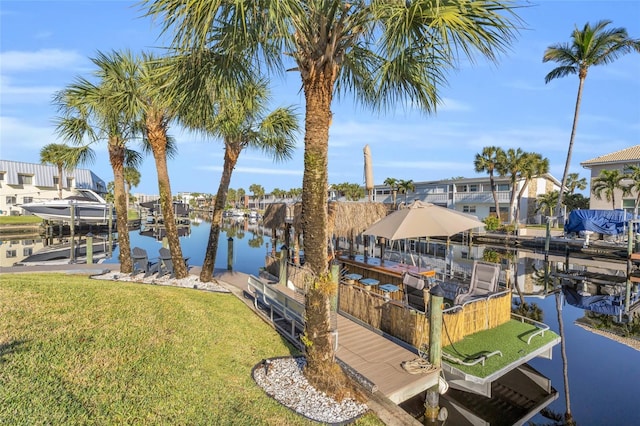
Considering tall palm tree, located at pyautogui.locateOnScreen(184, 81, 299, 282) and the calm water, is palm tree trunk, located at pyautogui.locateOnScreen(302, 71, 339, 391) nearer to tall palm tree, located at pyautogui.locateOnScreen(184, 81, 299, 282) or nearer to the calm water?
the calm water

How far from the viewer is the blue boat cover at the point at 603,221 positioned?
1061 inches

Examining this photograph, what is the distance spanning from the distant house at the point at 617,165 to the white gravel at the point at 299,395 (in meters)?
43.3

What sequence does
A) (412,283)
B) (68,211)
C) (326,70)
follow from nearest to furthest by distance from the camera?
(326,70) → (412,283) → (68,211)

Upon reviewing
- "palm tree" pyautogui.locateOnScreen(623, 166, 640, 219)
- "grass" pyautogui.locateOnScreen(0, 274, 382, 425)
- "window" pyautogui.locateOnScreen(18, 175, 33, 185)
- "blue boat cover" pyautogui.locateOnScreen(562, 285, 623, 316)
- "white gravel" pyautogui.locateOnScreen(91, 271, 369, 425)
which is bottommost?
"blue boat cover" pyautogui.locateOnScreen(562, 285, 623, 316)

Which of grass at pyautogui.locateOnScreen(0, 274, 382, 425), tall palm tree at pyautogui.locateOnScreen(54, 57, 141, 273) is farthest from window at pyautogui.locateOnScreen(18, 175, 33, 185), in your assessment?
grass at pyautogui.locateOnScreen(0, 274, 382, 425)

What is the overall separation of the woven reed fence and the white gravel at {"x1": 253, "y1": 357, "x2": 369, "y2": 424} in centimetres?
254

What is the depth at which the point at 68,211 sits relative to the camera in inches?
1410

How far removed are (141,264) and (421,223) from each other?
10471mm

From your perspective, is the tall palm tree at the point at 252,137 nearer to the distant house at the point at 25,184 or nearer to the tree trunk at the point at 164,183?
the tree trunk at the point at 164,183

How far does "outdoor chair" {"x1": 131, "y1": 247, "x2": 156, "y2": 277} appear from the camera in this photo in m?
12.6

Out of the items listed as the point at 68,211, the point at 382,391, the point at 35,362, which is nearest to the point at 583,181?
the point at 382,391

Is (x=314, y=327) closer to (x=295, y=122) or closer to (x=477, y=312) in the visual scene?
(x=477, y=312)

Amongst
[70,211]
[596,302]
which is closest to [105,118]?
[596,302]

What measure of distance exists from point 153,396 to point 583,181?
6361cm
